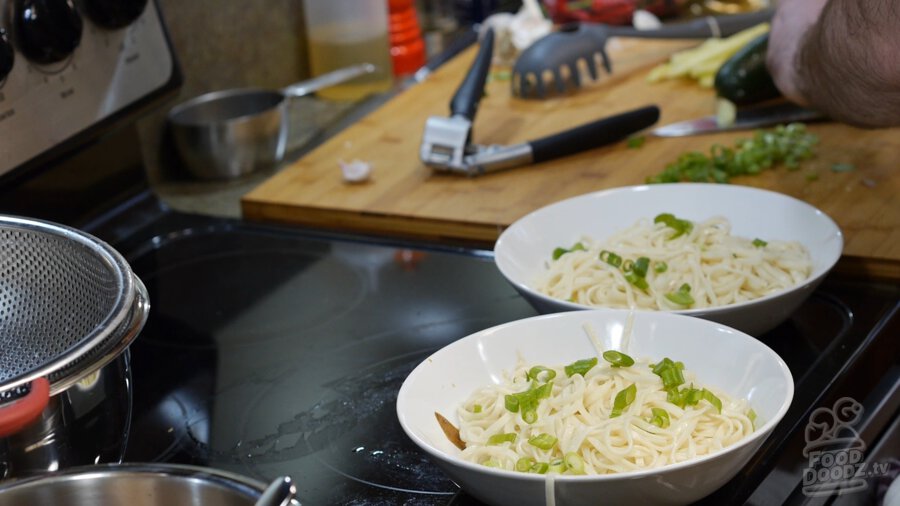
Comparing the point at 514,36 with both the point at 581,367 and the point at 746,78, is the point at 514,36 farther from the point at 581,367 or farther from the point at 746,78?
the point at 581,367

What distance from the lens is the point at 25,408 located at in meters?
0.73

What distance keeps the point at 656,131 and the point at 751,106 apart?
0.23 meters

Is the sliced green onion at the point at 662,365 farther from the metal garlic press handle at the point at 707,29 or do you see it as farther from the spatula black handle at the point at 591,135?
the metal garlic press handle at the point at 707,29

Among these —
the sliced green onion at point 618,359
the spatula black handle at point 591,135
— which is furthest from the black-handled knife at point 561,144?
the sliced green onion at point 618,359

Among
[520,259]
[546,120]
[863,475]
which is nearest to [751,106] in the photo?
[546,120]

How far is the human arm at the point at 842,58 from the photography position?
1138 millimetres

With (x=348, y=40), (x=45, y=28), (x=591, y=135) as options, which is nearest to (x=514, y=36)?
(x=348, y=40)

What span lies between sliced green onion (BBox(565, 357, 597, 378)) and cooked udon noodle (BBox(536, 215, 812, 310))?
0.19 m

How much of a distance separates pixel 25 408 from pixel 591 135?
3.63ft

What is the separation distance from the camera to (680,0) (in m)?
2.50

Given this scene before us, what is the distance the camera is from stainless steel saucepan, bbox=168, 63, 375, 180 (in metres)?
1.70

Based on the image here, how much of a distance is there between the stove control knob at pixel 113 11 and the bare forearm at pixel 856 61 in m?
0.85

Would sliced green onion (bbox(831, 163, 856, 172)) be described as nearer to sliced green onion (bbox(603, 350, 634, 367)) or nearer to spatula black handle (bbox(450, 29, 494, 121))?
spatula black handle (bbox(450, 29, 494, 121))

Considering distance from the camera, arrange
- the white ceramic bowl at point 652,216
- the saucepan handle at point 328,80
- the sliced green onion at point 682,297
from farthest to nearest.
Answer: the saucepan handle at point 328,80, the white ceramic bowl at point 652,216, the sliced green onion at point 682,297
